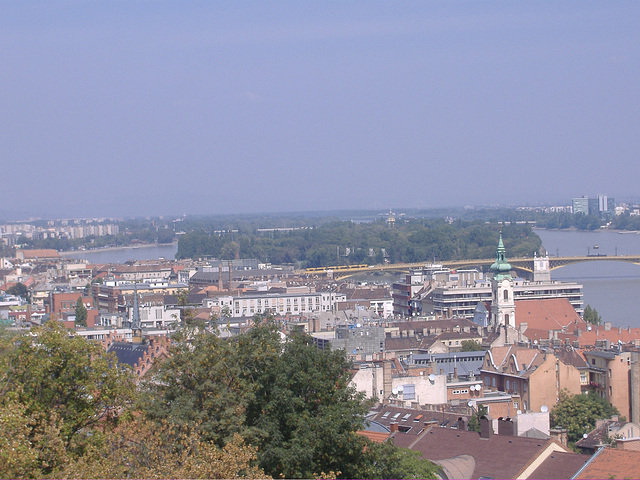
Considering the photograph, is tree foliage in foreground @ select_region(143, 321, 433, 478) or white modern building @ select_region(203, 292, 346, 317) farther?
white modern building @ select_region(203, 292, 346, 317)

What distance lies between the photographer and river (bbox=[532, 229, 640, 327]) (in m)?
46.0

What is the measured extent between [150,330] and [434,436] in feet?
59.5

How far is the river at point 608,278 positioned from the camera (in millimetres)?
45956

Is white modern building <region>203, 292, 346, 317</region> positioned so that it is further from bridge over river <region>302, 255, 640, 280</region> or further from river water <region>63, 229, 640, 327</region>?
bridge over river <region>302, 255, 640, 280</region>

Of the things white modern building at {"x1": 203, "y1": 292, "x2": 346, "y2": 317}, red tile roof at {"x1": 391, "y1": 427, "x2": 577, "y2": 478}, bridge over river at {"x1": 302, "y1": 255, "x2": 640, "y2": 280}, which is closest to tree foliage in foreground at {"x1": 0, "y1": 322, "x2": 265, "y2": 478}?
red tile roof at {"x1": 391, "y1": 427, "x2": 577, "y2": 478}

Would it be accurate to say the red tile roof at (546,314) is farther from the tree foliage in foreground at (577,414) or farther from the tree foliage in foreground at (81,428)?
the tree foliage in foreground at (81,428)

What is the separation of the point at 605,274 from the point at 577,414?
167ft

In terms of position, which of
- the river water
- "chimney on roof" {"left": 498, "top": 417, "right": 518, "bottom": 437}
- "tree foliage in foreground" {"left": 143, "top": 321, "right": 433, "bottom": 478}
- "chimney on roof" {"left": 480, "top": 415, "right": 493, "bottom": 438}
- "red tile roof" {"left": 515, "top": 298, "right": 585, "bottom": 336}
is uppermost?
"tree foliage in foreground" {"left": 143, "top": 321, "right": 433, "bottom": 478}

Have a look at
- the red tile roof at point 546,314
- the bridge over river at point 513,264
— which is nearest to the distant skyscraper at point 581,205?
the bridge over river at point 513,264

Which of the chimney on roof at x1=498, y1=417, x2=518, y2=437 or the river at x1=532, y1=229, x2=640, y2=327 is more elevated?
the chimney on roof at x1=498, y1=417, x2=518, y2=437

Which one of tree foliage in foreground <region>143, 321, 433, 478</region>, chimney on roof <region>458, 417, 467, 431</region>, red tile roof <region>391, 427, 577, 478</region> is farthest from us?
chimney on roof <region>458, 417, 467, 431</region>

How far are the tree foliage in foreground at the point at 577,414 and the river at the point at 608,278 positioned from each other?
20.3 meters

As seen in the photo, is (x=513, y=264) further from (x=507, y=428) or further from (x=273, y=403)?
(x=273, y=403)

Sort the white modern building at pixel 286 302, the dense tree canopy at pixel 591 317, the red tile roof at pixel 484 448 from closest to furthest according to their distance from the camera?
the red tile roof at pixel 484 448 → the dense tree canopy at pixel 591 317 → the white modern building at pixel 286 302
